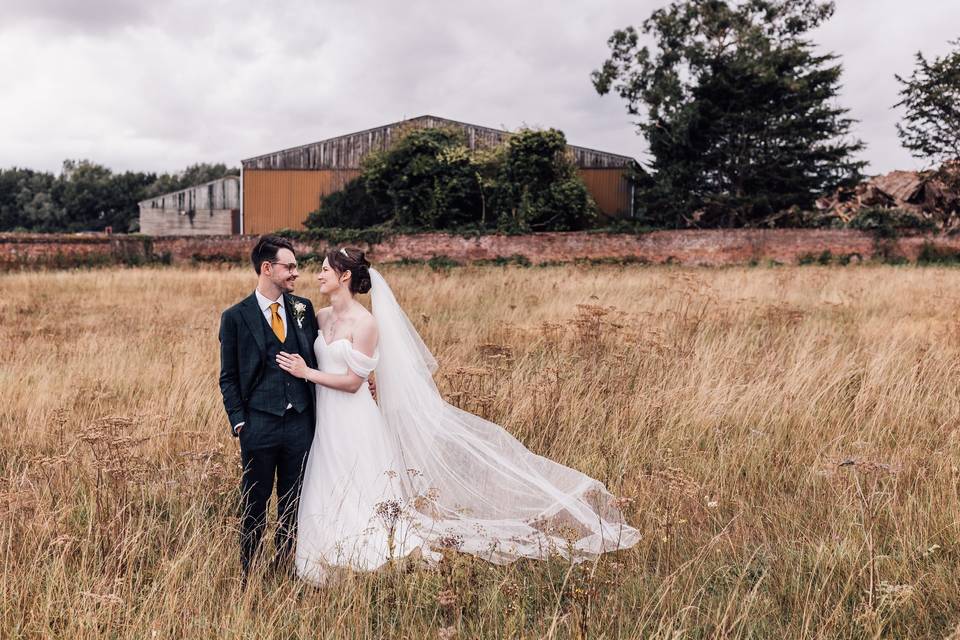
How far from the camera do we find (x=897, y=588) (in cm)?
265

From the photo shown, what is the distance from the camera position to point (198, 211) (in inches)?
1447

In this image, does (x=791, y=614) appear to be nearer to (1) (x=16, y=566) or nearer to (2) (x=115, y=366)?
(1) (x=16, y=566)

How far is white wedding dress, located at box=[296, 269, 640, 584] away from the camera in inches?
130

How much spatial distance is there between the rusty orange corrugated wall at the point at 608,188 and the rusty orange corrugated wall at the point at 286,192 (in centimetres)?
1160

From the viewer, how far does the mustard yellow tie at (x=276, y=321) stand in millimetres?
3286

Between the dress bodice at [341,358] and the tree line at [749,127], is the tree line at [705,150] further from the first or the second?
the dress bodice at [341,358]

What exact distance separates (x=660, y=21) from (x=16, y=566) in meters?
31.3

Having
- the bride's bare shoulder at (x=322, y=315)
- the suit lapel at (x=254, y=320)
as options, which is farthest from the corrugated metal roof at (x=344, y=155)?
the suit lapel at (x=254, y=320)

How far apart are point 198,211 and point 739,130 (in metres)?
28.2

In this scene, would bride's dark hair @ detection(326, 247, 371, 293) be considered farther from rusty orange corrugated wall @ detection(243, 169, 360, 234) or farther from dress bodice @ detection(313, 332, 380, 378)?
rusty orange corrugated wall @ detection(243, 169, 360, 234)

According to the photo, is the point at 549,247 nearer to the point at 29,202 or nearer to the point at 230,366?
the point at 230,366

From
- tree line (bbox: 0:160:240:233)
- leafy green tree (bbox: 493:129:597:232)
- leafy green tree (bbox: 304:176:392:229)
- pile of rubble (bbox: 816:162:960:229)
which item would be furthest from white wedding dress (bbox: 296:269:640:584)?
tree line (bbox: 0:160:240:233)

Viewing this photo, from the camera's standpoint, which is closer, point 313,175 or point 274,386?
point 274,386

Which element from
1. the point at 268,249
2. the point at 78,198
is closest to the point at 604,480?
the point at 268,249
